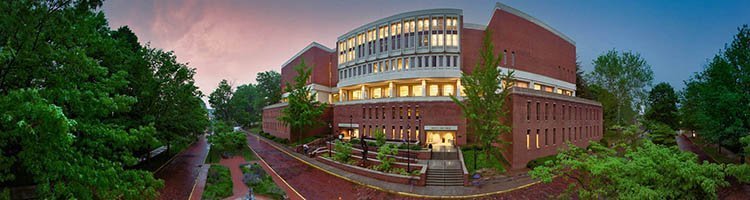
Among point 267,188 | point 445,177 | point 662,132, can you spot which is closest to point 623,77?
point 662,132

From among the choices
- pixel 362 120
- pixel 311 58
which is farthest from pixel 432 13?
pixel 311 58

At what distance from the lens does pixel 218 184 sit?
19.0 metres

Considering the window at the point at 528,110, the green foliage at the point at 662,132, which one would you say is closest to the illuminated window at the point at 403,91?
the window at the point at 528,110

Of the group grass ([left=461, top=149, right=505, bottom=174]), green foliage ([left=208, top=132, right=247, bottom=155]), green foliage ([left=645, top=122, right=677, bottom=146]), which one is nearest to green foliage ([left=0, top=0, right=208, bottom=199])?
grass ([left=461, top=149, right=505, bottom=174])

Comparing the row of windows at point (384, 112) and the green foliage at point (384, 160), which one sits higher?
the row of windows at point (384, 112)

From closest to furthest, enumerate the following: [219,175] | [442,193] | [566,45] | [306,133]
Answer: [442,193]
[219,175]
[306,133]
[566,45]

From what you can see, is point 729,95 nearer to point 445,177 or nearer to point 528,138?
point 528,138

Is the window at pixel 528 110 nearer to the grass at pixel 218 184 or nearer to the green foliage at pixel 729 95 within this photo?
the green foliage at pixel 729 95

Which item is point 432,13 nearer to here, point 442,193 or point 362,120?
point 362,120

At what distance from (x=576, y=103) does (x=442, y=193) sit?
25508mm

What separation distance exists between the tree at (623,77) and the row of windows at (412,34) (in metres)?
23.5

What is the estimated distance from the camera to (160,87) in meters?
19.9

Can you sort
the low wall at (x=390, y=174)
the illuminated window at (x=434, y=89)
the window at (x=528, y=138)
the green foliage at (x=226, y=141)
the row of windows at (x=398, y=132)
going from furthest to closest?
the illuminated window at (x=434, y=89) < the row of windows at (x=398, y=132) < the green foliage at (x=226, y=141) < the window at (x=528, y=138) < the low wall at (x=390, y=174)

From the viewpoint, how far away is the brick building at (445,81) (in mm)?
27406
